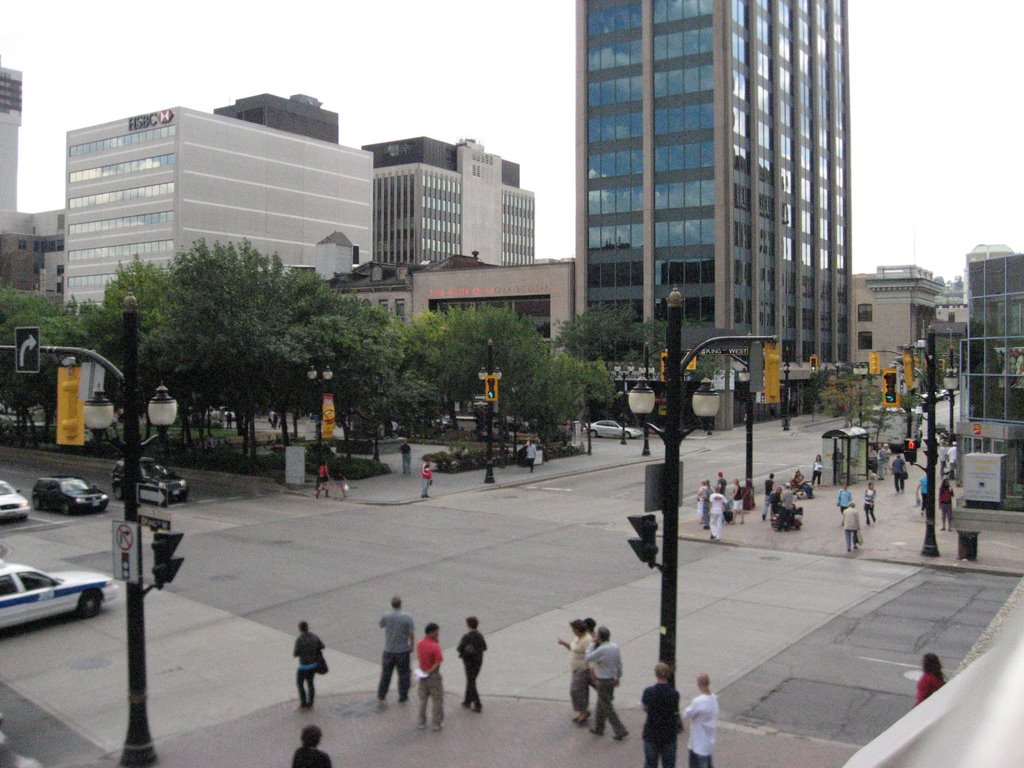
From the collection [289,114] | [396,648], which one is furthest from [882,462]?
[289,114]

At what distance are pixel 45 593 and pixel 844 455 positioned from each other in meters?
31.1

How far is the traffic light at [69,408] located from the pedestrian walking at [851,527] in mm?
18776

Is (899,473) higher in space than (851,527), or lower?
higher

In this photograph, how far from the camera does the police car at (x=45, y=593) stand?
1598 centimetres

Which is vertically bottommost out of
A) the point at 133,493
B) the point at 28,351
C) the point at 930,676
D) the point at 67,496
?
the point at 67,496

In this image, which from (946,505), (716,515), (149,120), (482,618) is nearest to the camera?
(482,618)

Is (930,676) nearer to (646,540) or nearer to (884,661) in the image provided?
(646,540)

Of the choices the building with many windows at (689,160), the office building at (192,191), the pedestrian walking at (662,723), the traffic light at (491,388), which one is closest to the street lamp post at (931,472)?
the pedestrian walking at (662,723)

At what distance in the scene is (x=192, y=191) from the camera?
356ft

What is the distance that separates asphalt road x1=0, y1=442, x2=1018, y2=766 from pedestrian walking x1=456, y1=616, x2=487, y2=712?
0.85m

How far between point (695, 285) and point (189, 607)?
2447 inches

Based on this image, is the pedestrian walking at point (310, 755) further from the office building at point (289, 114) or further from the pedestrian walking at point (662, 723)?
the office building at point (289, 114)

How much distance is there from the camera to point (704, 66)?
75.1m

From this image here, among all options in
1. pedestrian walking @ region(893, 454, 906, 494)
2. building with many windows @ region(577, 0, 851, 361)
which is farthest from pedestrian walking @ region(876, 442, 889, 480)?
building with many windows @ region(577, 0, 851, 361)
